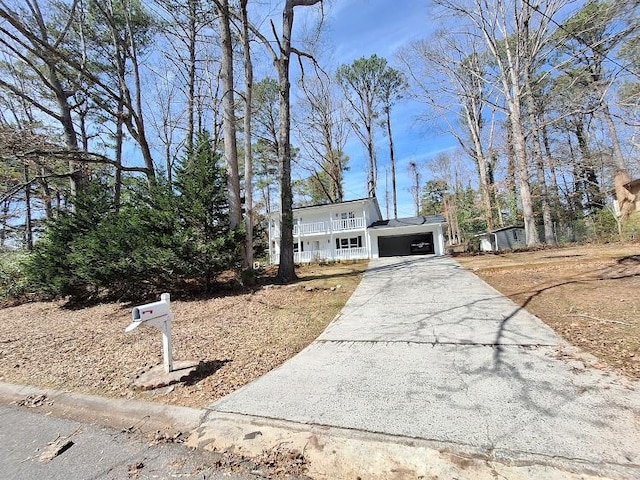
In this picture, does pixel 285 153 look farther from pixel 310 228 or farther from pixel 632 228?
pixel 632 228

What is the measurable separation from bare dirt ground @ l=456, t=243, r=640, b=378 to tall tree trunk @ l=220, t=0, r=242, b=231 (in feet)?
23.8

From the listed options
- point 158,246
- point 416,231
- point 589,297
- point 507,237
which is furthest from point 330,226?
point 589,297

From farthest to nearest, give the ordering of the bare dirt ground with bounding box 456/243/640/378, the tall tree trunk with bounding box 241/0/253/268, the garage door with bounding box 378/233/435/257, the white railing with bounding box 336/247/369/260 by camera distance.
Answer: the garage door with bounding box 378/233/435/257 → the white railing with bounding box 336/247/369/260 → the tall tree trunk with bounding box 241/0/253/268 → the bare dirt ground with bounding box 456/243/640/378

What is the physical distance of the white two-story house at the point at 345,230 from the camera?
21.9m

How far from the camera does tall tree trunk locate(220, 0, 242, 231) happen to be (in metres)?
8.77

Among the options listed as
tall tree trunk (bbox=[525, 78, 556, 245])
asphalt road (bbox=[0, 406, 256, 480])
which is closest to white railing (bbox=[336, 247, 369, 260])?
tall tree trunk (bbox=[525, 78, 556, 245])

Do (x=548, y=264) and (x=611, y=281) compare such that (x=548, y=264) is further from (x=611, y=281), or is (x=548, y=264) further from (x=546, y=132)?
(x=546, y=132)

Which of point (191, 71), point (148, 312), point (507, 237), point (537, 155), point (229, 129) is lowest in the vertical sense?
A: point (148, 312)

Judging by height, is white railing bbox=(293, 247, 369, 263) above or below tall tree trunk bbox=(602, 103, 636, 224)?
below

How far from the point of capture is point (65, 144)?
34.1ft

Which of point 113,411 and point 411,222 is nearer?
point 113,411

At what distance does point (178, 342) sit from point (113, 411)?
1.87 meters

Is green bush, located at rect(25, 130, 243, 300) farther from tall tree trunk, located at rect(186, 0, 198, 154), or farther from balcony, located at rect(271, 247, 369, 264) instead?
balcony, located at rect(271, 247, 369, 264)

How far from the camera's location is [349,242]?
23.7m
